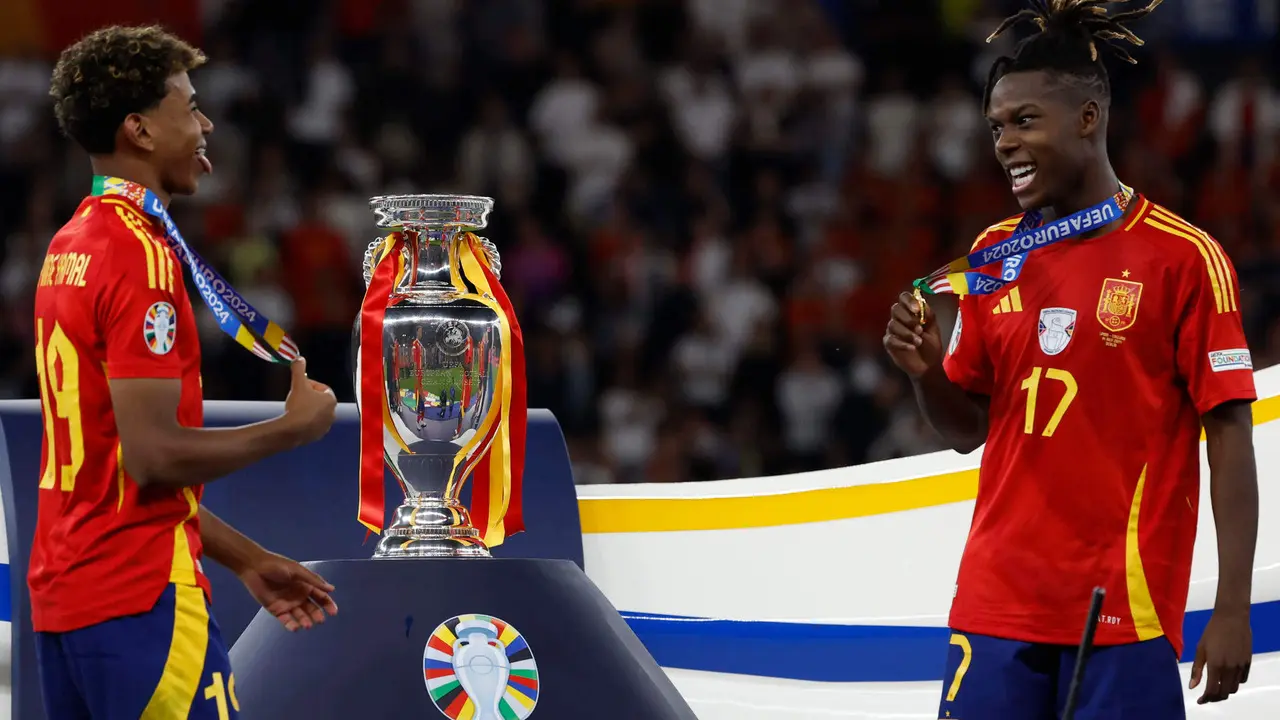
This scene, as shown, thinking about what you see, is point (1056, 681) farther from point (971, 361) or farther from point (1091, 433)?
point (971, 361)

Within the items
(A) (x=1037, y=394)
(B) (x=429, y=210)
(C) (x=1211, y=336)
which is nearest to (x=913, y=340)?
(A) (x=1037, y=394)

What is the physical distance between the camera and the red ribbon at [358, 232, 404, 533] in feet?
10.0

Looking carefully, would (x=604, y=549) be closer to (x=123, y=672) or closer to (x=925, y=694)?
(x=925, y=694)

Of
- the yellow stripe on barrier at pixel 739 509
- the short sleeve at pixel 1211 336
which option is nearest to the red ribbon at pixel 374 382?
the yellow stripe on barrier at pixel 739 509

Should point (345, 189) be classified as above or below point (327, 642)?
above

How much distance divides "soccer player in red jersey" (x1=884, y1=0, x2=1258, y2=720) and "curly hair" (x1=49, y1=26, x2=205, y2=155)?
113 centimetres

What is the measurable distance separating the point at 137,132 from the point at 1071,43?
4.51 ft

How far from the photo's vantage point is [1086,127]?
8.55 ft

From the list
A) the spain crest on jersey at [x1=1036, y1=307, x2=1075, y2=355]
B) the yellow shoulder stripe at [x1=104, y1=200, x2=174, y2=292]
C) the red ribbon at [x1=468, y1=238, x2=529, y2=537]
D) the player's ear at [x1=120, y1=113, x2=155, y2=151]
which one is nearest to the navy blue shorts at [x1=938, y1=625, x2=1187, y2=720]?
the spain crest on jersey at [x1=1036, y1=307, x2=1075, y2=355]

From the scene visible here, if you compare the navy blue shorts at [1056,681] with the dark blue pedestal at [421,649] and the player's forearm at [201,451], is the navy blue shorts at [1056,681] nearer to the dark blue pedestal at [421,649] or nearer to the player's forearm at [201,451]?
the dark blue pedestal at [421,649]

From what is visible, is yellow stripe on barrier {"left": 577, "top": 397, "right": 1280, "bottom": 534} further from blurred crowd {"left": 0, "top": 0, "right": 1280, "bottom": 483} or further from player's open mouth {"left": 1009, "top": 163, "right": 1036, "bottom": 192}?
blurred crowd {"left": 0, "top": 0, "right": 1280, "bottom": 483}

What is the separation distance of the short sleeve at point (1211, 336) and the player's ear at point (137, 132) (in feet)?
4.83

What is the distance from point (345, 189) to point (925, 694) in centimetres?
436

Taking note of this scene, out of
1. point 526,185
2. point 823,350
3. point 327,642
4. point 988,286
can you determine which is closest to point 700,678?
point 327,642
